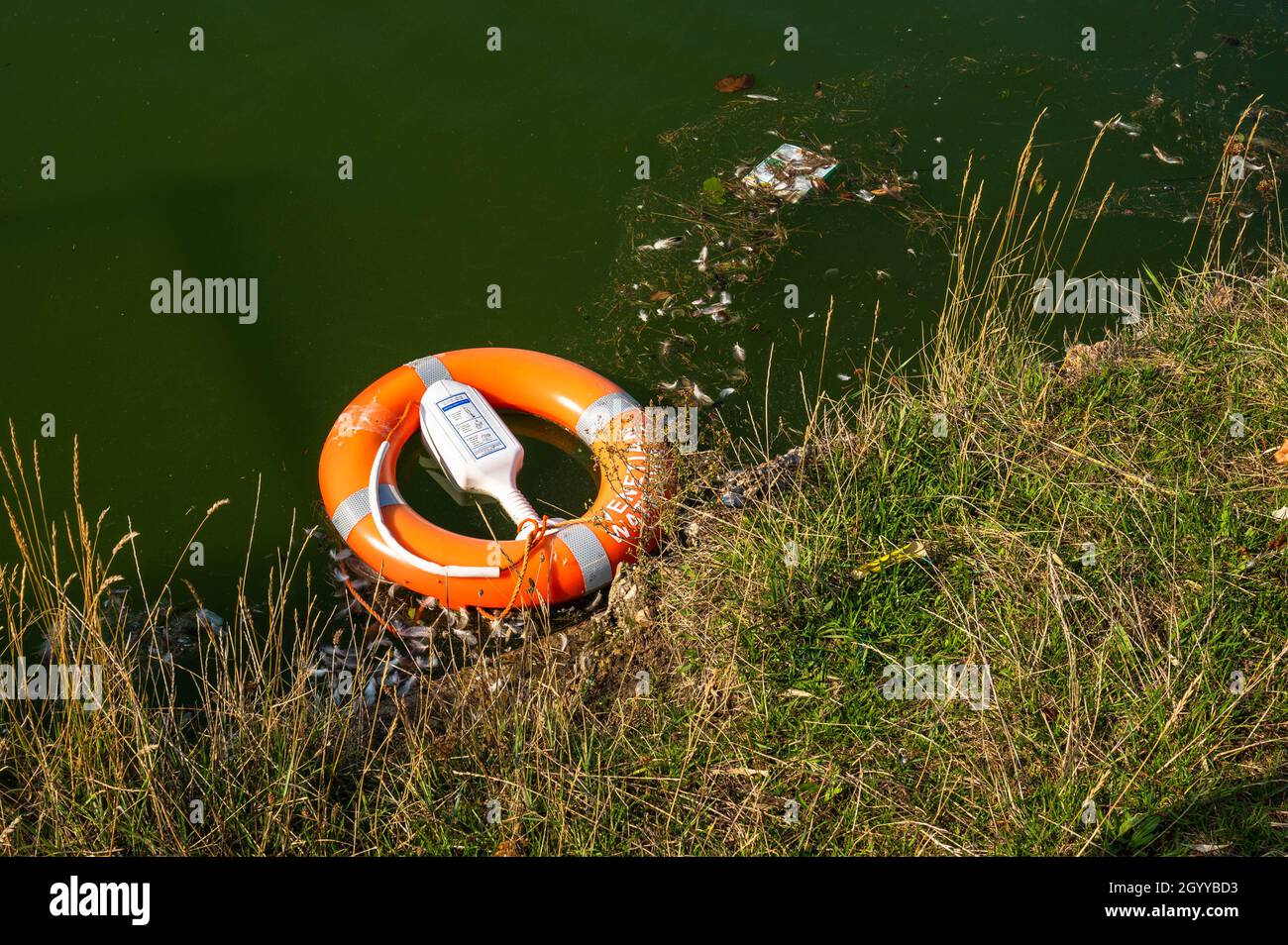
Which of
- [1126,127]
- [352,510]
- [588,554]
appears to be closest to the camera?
[588,554]

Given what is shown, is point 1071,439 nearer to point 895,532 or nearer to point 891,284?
point 895,532

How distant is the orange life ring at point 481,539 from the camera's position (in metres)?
3.95

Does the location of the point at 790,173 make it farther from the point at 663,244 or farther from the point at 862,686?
the point at 862,686

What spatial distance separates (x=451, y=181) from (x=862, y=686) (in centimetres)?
334

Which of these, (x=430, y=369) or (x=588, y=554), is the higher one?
(x=430, y=369)

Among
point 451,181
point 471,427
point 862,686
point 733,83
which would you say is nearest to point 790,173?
point 733,83

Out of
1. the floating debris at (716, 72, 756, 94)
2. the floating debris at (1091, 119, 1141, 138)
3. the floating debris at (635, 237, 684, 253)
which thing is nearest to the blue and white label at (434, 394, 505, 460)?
the floating debris at (635, 237, 684, 253)

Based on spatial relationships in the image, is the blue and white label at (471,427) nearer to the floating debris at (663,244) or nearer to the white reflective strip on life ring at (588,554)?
the white reflective strip on life ring at (588,554)

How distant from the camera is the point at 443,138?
18.6 feet

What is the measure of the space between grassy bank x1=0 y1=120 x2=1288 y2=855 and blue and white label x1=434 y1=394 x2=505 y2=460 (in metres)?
0.80

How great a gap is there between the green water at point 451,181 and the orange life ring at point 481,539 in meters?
0.26

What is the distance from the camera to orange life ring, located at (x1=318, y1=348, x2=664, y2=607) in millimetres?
3945

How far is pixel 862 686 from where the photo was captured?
3.12 m

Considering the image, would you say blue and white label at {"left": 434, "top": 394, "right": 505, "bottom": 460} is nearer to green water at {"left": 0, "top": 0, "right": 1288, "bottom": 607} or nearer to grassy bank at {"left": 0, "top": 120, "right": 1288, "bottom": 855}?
green water at {"left": 0, "top": 0, "right": 1288, "bottom": 607}
